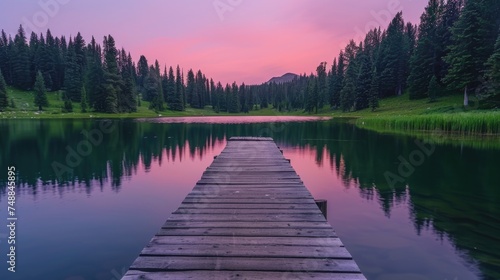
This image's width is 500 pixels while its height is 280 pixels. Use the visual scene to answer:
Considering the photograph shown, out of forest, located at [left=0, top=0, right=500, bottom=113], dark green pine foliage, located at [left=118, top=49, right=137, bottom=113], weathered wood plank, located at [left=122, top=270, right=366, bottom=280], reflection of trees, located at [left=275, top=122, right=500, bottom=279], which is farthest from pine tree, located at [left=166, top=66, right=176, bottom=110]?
weathered wood plank, located at [left=122, top=270, right=366, bottom=280]

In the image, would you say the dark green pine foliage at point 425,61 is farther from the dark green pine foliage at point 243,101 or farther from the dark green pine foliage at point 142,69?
the dark green pine foliage at point 142,69

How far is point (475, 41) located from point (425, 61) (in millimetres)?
15632

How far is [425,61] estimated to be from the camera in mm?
62781

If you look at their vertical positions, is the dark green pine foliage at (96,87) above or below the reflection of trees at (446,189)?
above

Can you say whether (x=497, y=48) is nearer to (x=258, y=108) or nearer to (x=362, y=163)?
(x=362, y=163)

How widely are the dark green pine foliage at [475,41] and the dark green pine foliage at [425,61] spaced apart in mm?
13896

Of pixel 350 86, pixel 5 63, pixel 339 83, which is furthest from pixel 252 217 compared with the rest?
pixel 5 63

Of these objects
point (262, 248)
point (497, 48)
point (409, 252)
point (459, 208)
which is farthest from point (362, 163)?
point (497, 48)

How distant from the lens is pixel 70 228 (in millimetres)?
8969

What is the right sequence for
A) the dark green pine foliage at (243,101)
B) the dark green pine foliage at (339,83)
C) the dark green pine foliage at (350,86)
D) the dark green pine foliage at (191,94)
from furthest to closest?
the dark green pine foliage at (243,101)
the dark green pine foliage at (191,94)
the dark green pine foliage at (339,83)
the dark green pine foliage at (350,86)

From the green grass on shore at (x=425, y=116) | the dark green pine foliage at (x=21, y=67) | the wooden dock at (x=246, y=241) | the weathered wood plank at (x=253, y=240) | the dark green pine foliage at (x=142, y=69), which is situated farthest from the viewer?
the dark green pine foliage at (x=142, y=69)

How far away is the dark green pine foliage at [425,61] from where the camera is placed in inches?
2455

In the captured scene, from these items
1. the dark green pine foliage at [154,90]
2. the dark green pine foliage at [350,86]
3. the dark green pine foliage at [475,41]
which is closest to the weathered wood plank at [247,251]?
the dark green pine foliage at [475,41]

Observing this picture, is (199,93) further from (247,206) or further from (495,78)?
(247,206)
